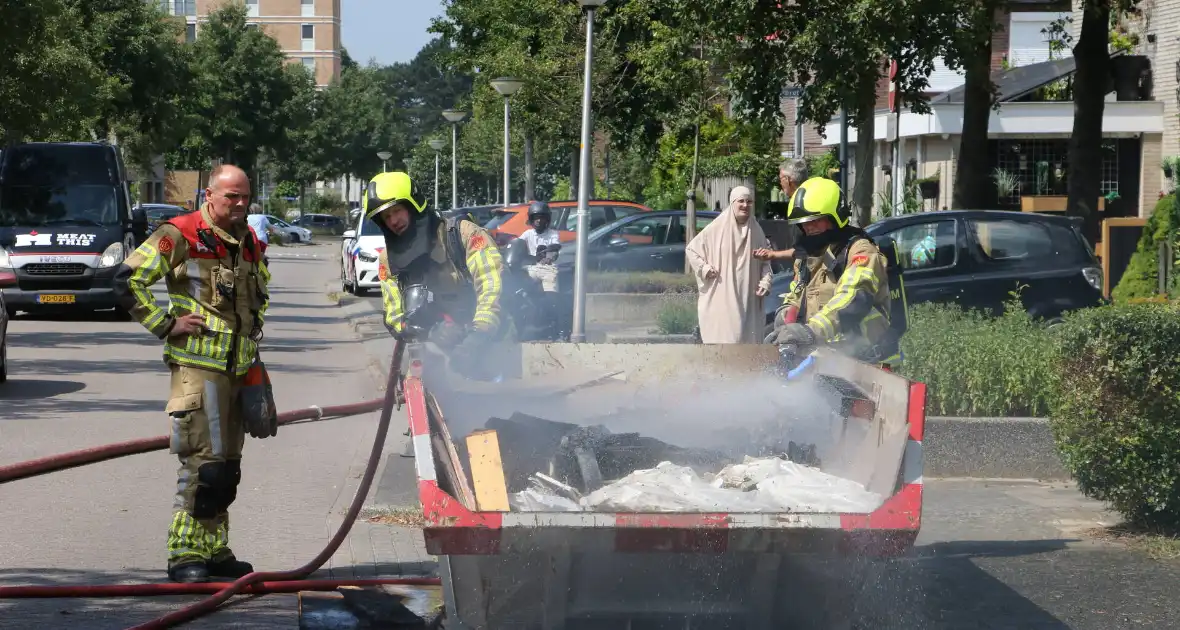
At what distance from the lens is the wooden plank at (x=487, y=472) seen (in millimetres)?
5332

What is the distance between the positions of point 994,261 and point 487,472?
9.44 m

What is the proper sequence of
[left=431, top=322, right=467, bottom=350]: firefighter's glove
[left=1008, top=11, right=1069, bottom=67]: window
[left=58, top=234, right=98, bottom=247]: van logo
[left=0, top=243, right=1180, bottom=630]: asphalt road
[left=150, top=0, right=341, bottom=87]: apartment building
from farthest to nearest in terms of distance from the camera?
1. [left=150, top=0, right=341, bottom=87]: apartment building
2. [left=1008, top=11, right=1069, bottom=67]: window
3. [left=58, top=234, right=98, bottom=247]: van logo
4. [left=431, top=322, right=467, bottom=350]: firefighter's glove
5. [left=0, top=243, right=1180, bottom=630]: asphalt road

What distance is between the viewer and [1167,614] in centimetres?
632

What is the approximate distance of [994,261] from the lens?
13922 mm

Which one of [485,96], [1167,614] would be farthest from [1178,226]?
[485,96]

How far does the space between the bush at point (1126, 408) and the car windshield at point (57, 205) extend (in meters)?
17.0

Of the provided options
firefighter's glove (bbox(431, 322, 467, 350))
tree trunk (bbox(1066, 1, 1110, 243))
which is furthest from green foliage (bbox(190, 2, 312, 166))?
firefighter's glove (bbox(431, 322, 467, 350))

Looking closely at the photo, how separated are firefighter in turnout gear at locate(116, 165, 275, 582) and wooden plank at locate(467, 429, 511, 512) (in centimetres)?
140

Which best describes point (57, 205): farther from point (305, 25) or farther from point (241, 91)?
point (305, 25)

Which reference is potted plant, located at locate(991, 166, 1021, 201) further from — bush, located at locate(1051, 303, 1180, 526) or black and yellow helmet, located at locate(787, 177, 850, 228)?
black and yellow helmet, located at locate(787, 177, 850, 228)

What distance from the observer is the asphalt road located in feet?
20.2

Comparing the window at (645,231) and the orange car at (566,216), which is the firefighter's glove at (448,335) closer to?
the orange car at (566,216)

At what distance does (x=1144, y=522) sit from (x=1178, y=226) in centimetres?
1155

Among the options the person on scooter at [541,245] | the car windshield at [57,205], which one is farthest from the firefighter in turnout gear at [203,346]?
the car windshield at [57,205]
